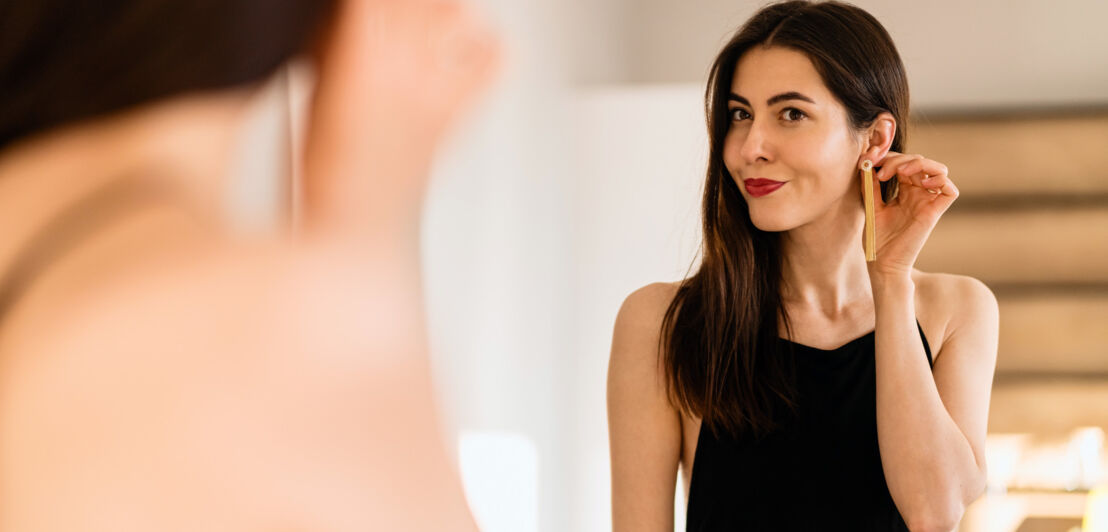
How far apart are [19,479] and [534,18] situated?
190 cm

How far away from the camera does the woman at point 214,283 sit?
0.18 metres

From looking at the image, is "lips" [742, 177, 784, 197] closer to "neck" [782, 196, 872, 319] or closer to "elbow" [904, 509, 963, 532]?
"neck" [782, 196, 872, 319]

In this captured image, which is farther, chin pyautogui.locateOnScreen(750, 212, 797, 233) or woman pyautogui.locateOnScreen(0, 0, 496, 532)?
chin pyautogui.locateOnScreen(750, 212, 797, 233)

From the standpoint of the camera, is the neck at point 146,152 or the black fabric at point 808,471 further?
the black fabric at point 808,471

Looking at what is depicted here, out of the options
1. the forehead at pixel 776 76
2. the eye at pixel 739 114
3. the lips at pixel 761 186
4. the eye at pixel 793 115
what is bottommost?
the lips at pixel 761 186

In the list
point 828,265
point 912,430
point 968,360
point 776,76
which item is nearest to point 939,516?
point 912,430

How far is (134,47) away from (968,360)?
3.98ft

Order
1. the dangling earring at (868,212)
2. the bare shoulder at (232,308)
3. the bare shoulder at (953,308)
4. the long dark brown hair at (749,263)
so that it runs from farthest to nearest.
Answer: the bare shoulder at (953,308) < the long dark brown hair at (749,263) < the dangling earring at (868,212) < the bare shoulder at (232,308)

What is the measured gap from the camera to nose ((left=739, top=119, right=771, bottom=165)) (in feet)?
3.59

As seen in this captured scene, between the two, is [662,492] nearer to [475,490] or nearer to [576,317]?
[475,490]

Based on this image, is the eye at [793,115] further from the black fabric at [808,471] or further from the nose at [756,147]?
the black fabric at [808,471]

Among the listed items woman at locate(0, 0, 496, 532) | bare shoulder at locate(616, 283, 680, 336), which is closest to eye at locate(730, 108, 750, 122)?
bare shoulder at locate(616, 283, 680, 336)

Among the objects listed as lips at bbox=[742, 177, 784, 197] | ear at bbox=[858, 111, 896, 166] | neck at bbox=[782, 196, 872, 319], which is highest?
ear at bbox=[858, 111, 896, 166]

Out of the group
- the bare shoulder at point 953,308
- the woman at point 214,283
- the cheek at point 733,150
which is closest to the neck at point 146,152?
the woman at point 214,283
